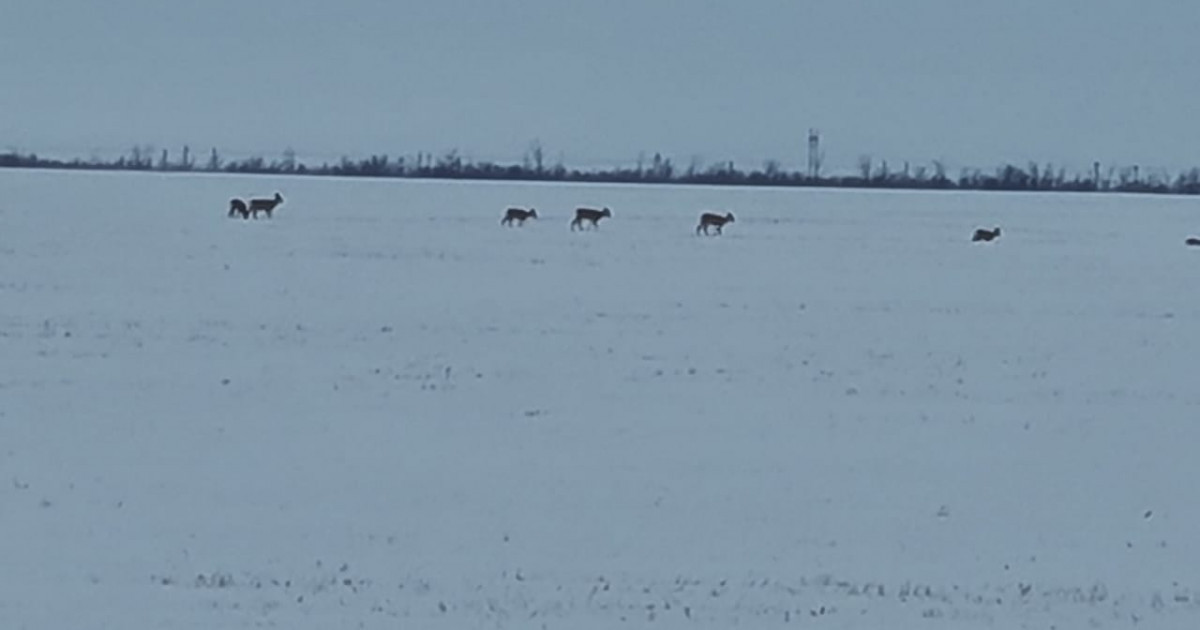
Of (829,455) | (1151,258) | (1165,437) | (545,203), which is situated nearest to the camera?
(829,455)

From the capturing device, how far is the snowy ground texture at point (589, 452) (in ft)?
28.8

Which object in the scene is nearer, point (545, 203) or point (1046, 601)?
point (1046, 601)

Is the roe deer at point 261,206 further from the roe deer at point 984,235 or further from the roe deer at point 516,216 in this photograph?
the roe deer at point 984,235

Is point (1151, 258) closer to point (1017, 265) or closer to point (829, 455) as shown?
point (1017, 265)

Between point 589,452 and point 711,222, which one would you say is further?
point 711,222

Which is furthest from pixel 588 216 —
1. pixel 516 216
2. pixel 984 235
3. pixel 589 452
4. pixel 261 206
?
pixel 589 452

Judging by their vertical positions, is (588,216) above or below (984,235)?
above

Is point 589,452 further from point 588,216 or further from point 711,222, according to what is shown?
point 588,216

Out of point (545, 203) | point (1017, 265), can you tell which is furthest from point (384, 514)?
point (545, 203)

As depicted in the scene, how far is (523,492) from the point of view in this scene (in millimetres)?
11438

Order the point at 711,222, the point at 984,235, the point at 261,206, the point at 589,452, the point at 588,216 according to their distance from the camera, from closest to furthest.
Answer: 1. the point at 589,452
2. the point at 984,235
3. the point at 711,222
4. the point at 588,216
5. the point at 261,206

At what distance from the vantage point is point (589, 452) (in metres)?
13.0

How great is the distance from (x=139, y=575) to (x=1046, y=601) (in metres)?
3.70

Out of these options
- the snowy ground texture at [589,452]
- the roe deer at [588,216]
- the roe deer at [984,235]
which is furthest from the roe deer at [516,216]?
the snowy ground texture at [589,452]
